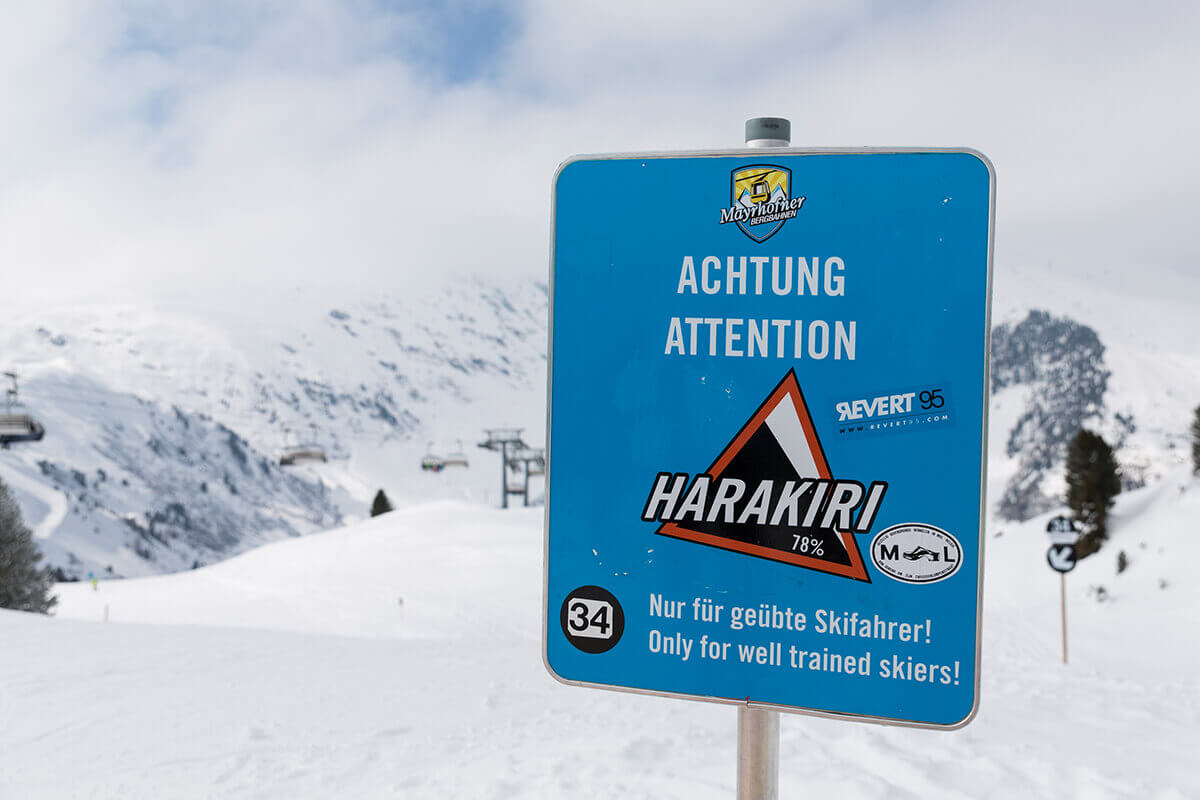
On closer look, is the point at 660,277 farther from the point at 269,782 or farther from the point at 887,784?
the point at 269,782

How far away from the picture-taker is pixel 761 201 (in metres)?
1.63

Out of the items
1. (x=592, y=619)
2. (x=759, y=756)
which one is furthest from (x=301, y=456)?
(x=759, y=756)

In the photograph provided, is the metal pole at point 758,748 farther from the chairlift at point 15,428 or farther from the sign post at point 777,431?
the chairlift at point 15,428

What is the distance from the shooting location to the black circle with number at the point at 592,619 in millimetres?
1711

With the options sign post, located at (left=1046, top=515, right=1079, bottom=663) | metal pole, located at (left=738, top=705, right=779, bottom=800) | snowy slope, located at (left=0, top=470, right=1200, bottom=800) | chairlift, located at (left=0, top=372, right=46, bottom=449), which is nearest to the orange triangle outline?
metal pole, located at (left=738, top=705, right=779, bottom=800)

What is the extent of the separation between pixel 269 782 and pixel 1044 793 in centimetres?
392

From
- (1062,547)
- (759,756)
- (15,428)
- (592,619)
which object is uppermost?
(592,619)

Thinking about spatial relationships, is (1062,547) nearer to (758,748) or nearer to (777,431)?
(758,748)

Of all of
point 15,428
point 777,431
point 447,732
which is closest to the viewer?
point 777,431

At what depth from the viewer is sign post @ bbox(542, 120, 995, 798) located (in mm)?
1556

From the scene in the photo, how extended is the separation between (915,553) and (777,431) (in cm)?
36

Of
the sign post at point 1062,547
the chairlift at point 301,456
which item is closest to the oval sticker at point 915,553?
the sign post at point 1062,547

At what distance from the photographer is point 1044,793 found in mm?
4043

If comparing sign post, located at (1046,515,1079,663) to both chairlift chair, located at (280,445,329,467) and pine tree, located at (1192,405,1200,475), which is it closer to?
pine tree, located at (1192,405,1200,475)
